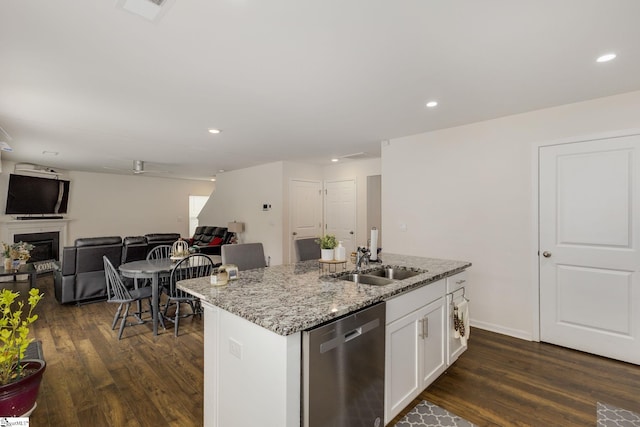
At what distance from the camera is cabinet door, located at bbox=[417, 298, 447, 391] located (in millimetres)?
2155

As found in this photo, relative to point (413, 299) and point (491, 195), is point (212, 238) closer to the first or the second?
point (491, 195)

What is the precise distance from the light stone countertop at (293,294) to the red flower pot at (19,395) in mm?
741

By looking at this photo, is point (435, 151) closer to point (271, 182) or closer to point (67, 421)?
point (271, 182)

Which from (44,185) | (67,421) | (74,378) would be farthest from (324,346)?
(44,185)

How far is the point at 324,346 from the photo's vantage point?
1.42 m

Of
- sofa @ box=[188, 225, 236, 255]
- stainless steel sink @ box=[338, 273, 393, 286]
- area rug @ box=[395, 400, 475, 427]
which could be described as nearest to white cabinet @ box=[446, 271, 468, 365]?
area rug @ box=[395, 400, 475, 427]

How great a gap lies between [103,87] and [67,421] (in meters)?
2.52

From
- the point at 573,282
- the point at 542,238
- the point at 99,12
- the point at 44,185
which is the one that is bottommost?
the point at 573,282

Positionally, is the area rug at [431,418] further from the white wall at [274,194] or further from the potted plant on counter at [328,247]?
the white wall at [274,194]

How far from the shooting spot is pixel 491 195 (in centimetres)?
347

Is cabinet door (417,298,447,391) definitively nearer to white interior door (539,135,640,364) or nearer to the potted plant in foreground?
white interior door (539,135,640,364)

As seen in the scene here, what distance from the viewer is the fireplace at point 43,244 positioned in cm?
654

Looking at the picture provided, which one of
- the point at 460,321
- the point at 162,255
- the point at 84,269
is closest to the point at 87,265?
the point at 84,269

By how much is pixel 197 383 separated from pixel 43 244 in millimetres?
6900
